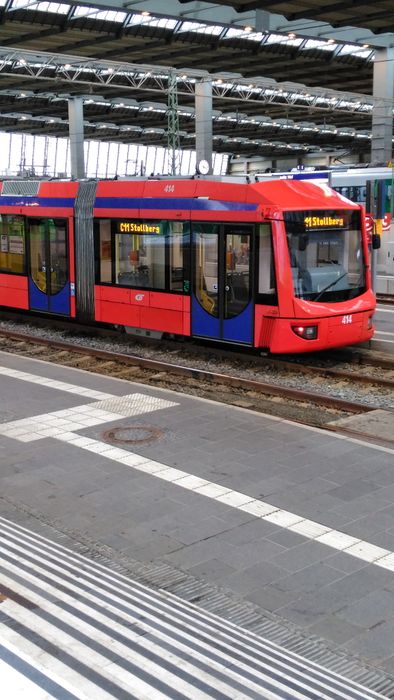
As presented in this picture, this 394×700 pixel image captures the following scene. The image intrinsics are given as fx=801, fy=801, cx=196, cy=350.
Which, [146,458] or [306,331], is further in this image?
[306,331]

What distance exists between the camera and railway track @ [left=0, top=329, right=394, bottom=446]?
11.0m

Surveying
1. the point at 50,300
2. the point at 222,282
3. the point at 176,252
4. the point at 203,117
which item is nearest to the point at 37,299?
the point at 50,300

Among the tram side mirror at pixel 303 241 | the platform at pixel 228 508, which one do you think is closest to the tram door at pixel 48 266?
the tram side mirror at pixel 303 241

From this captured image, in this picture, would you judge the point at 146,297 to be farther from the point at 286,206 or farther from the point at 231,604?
the point at 231,604

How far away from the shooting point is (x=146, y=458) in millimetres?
8695

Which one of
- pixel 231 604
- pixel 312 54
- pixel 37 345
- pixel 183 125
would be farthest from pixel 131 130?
pixel 231 604

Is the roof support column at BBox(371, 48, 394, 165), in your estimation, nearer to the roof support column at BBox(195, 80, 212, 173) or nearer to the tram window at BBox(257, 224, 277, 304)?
the roof support column at BBox(195, 80, 212, 173)

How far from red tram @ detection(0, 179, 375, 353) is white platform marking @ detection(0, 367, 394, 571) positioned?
2.84m

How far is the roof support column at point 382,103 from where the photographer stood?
3362 cm

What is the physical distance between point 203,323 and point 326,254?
2.44 m

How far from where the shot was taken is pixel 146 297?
49.9 ft

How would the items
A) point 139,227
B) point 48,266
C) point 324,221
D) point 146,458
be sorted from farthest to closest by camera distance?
1. point 48,266
2. point 139,227
3. point 324,221
4. point 146,458

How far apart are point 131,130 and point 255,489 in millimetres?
57767

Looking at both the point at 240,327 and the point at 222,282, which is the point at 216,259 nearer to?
the point at 222,282
